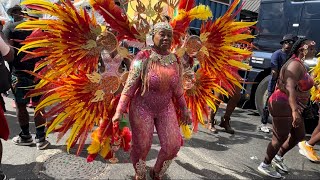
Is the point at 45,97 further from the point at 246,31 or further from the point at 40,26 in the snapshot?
the point at 246,31

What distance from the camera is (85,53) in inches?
118

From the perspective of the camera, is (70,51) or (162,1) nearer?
(70,51)

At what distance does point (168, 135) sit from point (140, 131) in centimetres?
26

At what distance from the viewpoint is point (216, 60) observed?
11.8ft

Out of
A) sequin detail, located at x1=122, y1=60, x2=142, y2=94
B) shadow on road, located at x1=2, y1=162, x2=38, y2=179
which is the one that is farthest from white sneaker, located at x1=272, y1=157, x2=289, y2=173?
shadow on road, located at x1=2, y1=162, x2=38, y2=179

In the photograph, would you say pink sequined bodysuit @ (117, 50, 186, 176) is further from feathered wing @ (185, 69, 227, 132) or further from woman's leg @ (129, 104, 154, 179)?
feathered wing @ (185, 69, 227, 132)

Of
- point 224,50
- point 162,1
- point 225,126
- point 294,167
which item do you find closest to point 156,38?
point 162,1

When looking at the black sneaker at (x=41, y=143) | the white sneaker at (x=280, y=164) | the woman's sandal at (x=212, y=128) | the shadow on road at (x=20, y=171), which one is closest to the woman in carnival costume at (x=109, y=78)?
the shadow on road at (x=20, y=171)

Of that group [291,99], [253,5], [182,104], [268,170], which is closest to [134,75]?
[182,104]

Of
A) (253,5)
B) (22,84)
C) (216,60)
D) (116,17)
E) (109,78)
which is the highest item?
(253,5)

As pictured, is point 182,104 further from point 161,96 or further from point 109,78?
point 109,78

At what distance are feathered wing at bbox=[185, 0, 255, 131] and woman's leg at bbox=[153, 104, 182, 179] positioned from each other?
685 millimetres

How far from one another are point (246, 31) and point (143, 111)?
1.58m

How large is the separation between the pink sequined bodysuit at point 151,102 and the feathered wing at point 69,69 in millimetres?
302
